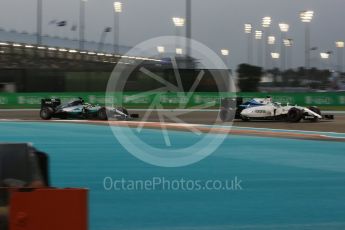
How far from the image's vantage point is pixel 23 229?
362 centimetres

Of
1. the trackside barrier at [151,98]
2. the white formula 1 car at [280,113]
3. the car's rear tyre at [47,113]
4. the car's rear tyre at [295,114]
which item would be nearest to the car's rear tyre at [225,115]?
the white formula 1 car at [280,113]

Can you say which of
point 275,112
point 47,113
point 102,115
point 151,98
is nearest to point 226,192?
point 275,112

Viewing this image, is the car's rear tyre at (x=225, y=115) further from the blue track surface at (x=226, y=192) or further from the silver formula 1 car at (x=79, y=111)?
the blue track surface at (x=226, y=192)

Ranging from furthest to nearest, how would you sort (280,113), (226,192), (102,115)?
(102,115) → (280,113) → (226,192)

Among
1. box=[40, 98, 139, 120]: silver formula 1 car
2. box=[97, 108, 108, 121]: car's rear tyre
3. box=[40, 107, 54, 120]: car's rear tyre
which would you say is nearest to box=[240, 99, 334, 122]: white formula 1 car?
box=[40, 98, 139, 120]: silver formula 1 car

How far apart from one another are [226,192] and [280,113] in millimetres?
16360

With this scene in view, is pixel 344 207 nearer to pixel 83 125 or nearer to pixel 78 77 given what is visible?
pixel 83 125

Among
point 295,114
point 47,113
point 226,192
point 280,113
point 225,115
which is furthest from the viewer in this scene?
point 47,113

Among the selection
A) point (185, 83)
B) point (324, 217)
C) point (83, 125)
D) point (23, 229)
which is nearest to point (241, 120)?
point (83, 125)

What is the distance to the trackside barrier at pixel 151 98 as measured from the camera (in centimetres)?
3666

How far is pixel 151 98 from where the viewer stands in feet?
130

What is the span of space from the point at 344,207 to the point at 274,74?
3722cm

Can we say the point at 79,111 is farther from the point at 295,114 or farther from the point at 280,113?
the point at 295,114

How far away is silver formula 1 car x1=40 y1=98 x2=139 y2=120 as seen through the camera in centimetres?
2316
